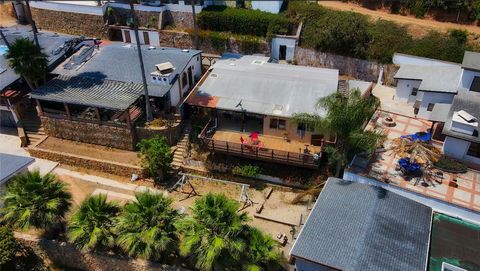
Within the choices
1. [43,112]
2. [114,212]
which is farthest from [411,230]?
[43,112]

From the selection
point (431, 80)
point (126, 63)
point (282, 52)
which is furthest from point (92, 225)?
point (431, 80)

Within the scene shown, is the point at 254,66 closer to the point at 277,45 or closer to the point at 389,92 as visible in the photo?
the point at 277,45

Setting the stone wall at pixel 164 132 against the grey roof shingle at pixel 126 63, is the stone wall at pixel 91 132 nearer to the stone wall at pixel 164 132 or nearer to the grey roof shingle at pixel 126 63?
the stone wall at pixel 164 132

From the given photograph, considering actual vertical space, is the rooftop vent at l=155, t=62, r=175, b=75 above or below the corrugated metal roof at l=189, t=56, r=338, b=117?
above

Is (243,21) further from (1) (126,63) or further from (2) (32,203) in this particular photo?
(2) (32,203)

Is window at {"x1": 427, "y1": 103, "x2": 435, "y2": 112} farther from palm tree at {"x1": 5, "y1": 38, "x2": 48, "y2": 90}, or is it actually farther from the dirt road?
palm tree at {"x1": 5, "y1": 38, "x2": 48, "y2": 90}

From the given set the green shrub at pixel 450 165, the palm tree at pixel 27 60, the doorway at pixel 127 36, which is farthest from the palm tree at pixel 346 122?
the doorway at pixel 127 36

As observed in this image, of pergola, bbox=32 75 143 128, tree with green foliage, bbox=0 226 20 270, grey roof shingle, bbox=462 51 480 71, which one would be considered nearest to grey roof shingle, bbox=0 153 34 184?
tree with green foliage, bbox=0 226 20 270
